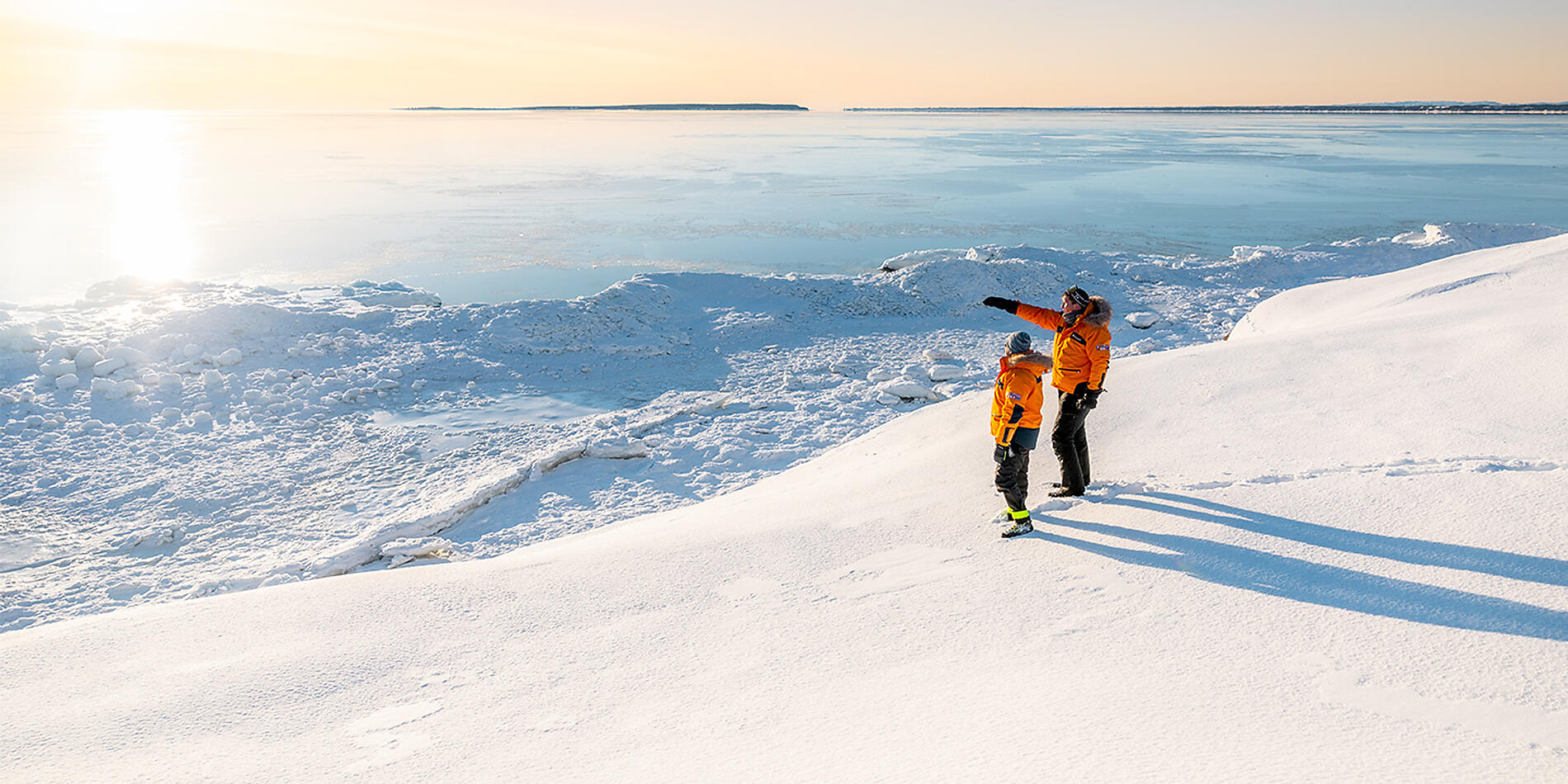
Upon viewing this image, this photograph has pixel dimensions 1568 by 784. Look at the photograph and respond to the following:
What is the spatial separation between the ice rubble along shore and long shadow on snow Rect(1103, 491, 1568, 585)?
4041 mm

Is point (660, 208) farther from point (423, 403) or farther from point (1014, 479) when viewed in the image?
point (1014, 479)

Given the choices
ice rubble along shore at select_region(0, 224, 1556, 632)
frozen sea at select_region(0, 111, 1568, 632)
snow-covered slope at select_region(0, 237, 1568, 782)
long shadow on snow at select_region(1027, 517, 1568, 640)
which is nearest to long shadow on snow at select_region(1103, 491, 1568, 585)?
snow-covered slope at select_region(0, 237, 1568, 782)

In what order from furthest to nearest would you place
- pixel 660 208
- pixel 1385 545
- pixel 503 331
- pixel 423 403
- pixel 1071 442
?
pixel 660 208
pixel 503 331
pixel 423 403
pixel 1071 442
pixel 1385 545

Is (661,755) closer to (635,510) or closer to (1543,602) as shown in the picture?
(1543,602)

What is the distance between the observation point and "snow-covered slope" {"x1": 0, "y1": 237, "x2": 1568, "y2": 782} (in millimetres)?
2367

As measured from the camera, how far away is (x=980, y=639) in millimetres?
3051

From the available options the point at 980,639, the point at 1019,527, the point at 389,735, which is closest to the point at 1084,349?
the point at 1019,527

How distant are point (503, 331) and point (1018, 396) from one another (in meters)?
8.95

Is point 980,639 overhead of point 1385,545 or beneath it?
beneath

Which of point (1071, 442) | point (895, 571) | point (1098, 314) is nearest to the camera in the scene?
point (895, 571)

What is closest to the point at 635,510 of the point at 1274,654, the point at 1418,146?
the point at 1274,654

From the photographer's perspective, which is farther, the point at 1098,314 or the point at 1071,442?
the point at 1071,442

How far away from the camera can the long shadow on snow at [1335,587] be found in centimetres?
266

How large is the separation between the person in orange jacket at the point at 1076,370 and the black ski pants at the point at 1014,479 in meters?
0.37
